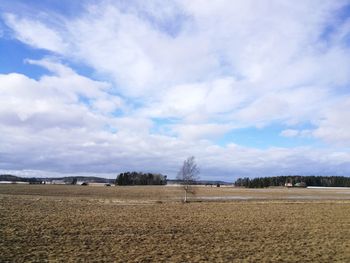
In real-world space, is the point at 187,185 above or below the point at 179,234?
above

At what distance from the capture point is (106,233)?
885 inches

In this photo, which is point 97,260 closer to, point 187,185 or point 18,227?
point 18,227

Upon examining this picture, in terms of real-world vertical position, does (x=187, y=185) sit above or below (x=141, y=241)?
above

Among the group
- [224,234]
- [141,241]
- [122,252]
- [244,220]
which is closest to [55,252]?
[122,252]

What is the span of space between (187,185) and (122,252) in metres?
49.1

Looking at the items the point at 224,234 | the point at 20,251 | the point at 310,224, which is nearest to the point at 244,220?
the point at 310,224

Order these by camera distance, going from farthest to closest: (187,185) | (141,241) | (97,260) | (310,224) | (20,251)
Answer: (187,185), (310,224), (141,241), (20,251), (97,260)

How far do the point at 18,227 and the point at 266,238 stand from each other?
1407cm

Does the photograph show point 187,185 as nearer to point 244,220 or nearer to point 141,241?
point 244,220

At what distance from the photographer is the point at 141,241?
20.2 m

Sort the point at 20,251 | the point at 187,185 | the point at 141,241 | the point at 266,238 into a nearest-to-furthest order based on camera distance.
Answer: the point at 20,251
the point at 141,241
the point at 266,238
the point at 187,185

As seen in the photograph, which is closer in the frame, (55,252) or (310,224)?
(55,252)

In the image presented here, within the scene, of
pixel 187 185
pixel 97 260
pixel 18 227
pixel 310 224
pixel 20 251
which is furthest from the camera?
pixel 187 185

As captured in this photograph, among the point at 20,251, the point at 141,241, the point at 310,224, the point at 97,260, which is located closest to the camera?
the point at 97,260
